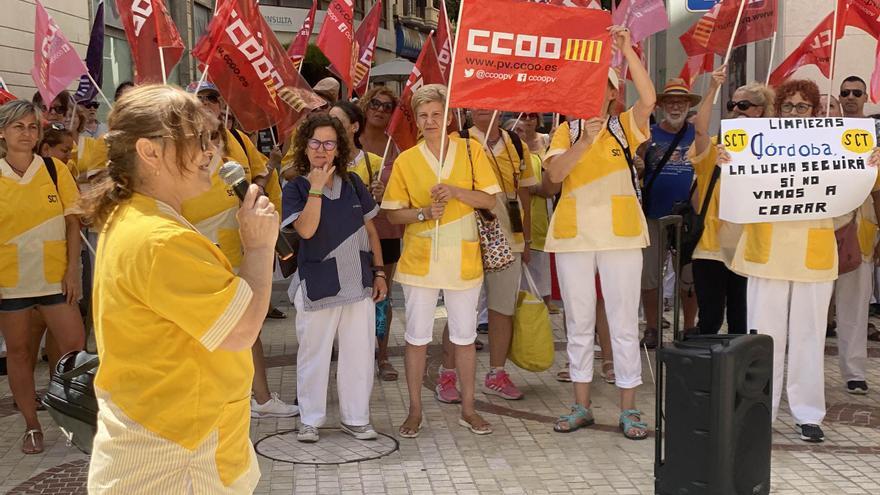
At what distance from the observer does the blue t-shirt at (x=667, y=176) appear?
786 centimetres

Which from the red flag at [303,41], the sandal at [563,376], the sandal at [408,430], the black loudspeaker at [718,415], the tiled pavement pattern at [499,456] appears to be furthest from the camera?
the red flag at [303,41]

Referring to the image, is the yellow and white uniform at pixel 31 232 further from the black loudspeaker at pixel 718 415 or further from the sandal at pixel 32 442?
the black loudspeaker at pixel 718 415

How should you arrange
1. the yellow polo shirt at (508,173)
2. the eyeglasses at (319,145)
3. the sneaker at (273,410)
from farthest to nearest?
1. the yellow polo shirt at (508,173)
2. the sneaker at (273,410)
3. the eyeglasses at (319,145)

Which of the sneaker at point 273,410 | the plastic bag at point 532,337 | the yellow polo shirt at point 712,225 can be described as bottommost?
the sneaker at point 273,410

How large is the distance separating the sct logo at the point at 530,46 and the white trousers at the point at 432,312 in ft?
4.66

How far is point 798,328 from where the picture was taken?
610 centimetres

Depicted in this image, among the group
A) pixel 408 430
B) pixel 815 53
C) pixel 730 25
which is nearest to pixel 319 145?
pixel 408 430

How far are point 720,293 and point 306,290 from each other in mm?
2877

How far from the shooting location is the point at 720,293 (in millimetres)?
7094

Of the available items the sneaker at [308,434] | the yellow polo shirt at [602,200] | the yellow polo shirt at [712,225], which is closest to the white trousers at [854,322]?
the yellow polo shirt at [712,225]

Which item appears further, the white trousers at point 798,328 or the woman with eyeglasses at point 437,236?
the woman with eyeglasses at point 437,236

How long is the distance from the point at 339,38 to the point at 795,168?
4009mm

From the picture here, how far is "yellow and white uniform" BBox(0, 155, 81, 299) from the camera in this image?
618 centimetres

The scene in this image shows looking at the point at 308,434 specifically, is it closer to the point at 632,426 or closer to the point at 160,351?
the point at 632,426
